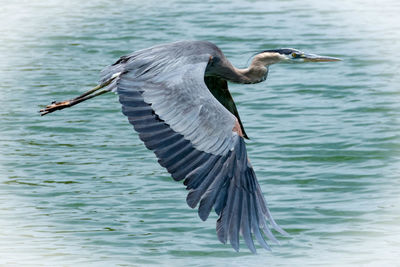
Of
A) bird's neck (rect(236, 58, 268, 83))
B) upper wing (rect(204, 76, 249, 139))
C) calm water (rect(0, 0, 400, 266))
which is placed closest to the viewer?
calm water (rect(0, 0, 400, 266))

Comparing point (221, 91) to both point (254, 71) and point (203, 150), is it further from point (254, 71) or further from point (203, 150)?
point (203, 150)


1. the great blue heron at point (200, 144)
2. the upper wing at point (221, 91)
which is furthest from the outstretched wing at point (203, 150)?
the upper wing at point (221, 91)

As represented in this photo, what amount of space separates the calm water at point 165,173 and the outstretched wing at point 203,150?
1.08 meters

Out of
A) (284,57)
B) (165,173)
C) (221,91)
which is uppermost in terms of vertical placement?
(284,57)

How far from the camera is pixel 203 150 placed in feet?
21.6

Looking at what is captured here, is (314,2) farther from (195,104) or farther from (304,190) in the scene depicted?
(195,104)

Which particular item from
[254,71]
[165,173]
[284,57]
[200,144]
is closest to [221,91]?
[254,71]

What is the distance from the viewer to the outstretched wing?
6.48m

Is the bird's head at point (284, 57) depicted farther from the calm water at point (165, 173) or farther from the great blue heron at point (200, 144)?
the great blue heron at point (200, 144)

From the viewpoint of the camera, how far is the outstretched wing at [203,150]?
21.2 ft

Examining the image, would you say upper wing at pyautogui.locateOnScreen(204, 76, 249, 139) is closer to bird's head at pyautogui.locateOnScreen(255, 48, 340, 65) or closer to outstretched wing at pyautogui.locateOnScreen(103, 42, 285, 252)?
bird's head at pyautogui.locateOnScreen(255, 48, 340, 65)

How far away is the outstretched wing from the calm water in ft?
3.54

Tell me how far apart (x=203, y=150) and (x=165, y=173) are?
3.15 meters

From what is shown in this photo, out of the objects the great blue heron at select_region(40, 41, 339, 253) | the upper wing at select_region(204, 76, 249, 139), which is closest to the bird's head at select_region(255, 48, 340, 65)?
the upper wing at select_region(204, 76, 249, 139)
